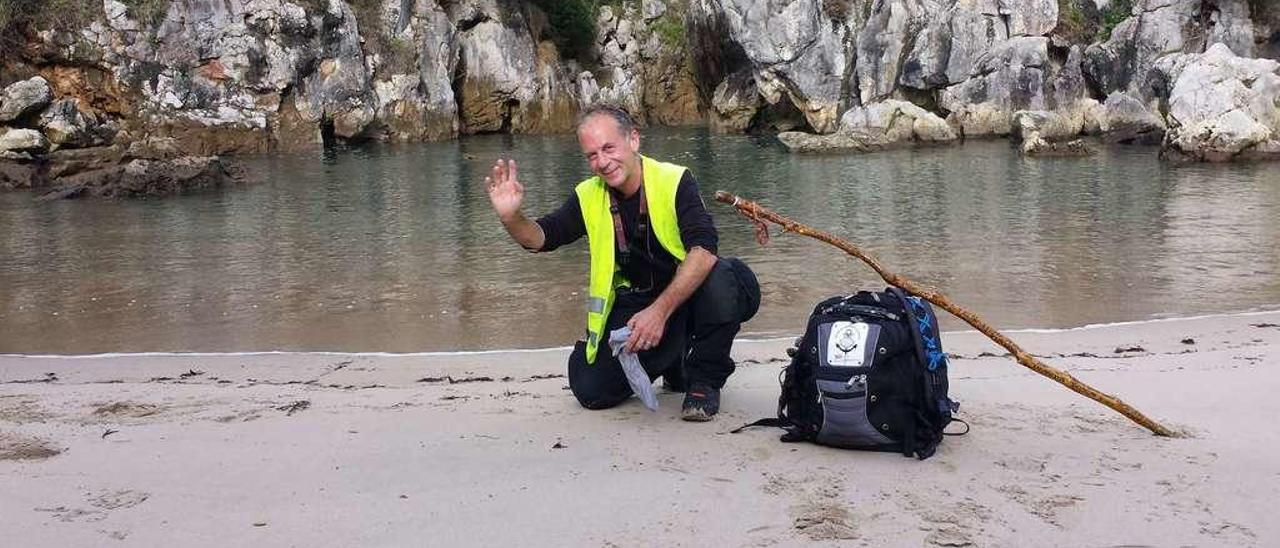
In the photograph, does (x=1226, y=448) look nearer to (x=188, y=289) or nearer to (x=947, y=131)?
(x=188, y=289)

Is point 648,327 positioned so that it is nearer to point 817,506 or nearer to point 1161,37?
point 817,506

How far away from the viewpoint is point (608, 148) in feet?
13.5

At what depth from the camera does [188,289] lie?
29.8ft

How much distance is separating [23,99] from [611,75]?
21634 mm

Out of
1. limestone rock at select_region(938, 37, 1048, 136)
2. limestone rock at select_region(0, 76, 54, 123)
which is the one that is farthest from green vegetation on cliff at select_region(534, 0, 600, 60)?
limestone rock at select_region(0, 76, 54, 123)

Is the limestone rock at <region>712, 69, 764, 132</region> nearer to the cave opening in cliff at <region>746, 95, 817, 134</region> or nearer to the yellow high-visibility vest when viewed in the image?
the cave opening in cliff at <region>746, 95, 817, 134</region>

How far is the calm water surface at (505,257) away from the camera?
757 cm

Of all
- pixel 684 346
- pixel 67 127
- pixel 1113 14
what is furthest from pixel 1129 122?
pixel 684 346

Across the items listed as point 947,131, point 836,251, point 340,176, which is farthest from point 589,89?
point 836,251

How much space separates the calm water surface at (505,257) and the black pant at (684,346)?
2.45m

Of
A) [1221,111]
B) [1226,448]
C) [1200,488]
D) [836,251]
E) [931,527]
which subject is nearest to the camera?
[931,527]

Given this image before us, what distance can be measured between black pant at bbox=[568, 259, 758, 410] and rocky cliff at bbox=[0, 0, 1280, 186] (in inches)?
766

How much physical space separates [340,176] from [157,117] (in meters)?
9.19

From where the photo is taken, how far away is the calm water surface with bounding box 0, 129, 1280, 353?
7.57 meters
